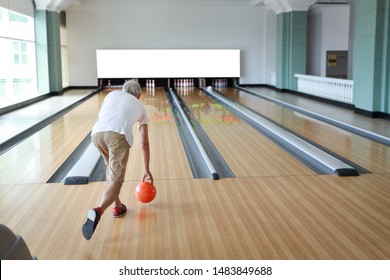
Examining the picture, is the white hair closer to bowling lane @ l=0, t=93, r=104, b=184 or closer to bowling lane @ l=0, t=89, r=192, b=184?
bowling lane @ l=0, t=89, r=192, b=184

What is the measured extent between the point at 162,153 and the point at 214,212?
2.44 meters

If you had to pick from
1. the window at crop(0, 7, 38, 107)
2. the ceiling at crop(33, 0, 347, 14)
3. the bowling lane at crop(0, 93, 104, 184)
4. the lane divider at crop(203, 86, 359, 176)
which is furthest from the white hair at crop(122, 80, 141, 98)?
the ceiling at crop(33, 0, 347, 14)

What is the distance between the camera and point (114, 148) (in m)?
3.49

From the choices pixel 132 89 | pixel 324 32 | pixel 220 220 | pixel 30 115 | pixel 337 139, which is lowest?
pixel 220 220

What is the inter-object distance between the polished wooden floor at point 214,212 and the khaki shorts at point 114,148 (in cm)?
43

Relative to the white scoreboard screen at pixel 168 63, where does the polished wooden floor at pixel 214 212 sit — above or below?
below

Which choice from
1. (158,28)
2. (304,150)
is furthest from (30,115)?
(158,28)

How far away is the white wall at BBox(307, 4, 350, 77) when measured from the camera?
1664cm

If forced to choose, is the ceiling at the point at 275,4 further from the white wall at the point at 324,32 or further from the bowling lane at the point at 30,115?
the bowling lane at the point at 30,115

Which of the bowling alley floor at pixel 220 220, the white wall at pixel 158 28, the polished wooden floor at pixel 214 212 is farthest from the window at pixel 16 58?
the bowling alley floor at pixel 220 220

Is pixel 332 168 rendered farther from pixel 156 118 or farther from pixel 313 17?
pixel 313 17

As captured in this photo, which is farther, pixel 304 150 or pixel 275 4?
pixel 275 4

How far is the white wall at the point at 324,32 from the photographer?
1664cm

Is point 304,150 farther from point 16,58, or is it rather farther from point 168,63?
point 168,63
